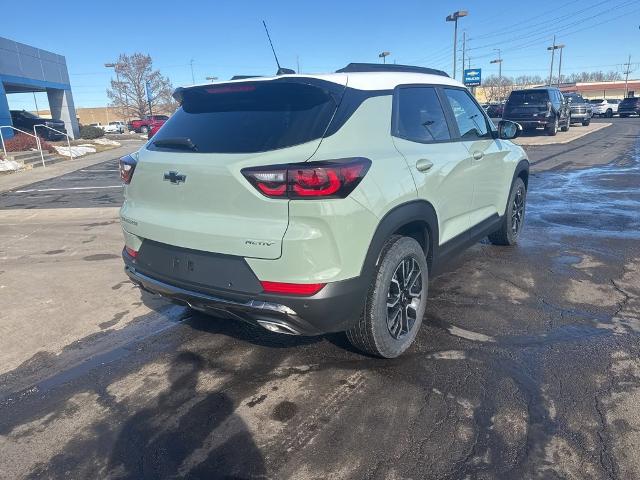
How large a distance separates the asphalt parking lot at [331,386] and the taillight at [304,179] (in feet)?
4.11

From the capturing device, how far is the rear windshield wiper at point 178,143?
2.94 meters

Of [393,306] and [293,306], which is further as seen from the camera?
[393,306]

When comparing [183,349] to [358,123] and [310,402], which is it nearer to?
[310,402]

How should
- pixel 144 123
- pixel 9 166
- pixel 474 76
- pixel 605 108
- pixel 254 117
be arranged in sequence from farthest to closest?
1. pixel 144 123
2. pixel 605 108
3. pixel 474 76
4. pixel 9 166
5. pixel 254 117

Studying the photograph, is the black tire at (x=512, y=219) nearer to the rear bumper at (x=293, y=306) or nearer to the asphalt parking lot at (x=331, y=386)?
the asphalt parking lot at (x=331, y=386)

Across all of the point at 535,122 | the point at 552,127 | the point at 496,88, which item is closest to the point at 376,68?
the point at 535,122

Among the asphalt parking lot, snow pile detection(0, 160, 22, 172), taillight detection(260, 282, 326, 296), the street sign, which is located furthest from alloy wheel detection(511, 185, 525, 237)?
the street sign

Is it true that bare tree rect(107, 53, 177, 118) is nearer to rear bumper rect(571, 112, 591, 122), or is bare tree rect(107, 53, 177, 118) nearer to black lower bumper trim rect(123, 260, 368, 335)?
rear bumper rect(571, 112, 591, 122)

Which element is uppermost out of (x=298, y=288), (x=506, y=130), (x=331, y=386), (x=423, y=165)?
(x=506, y=130)

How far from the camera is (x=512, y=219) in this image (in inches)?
222

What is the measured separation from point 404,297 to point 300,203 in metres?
1.23

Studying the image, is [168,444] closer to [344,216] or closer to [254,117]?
[344,216]

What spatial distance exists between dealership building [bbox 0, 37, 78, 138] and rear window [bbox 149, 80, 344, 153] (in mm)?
23197

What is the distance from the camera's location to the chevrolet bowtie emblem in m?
2.84
